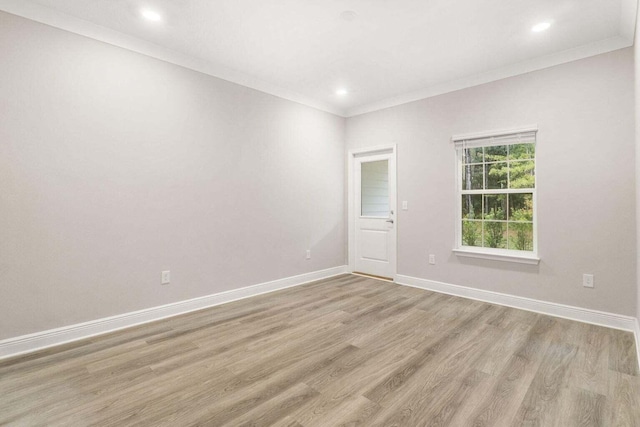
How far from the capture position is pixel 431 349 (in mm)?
2465

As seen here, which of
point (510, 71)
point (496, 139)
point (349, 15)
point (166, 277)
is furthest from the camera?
point (496, 139)

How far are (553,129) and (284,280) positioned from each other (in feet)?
11.8

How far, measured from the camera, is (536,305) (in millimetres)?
3346

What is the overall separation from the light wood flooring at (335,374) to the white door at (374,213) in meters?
1.63

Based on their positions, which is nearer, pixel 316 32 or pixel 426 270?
pixel 316 32

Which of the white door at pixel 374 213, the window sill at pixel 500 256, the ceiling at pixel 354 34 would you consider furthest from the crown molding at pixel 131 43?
the window sill at pixel 500 256

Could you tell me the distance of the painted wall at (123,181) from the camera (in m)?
2.43

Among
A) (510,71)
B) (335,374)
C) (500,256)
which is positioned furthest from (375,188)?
(335,374)

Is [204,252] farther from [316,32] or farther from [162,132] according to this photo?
[316,32]

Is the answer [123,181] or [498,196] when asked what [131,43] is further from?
[498,196]

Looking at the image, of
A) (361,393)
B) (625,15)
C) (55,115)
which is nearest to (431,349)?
(361,393)

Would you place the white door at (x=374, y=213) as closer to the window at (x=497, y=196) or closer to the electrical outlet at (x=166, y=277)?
the window at (x=497, y=196)

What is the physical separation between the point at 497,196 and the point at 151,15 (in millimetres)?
4037

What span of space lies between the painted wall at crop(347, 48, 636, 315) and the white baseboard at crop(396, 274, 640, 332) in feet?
0.20
